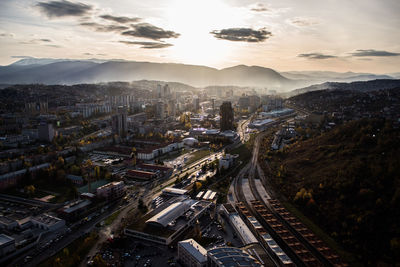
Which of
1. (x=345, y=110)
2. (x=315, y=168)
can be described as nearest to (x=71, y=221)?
(x=315, y=168)

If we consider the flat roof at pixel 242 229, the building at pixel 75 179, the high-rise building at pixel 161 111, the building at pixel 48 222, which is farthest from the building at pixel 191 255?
the high-rise building at pixel 161 111

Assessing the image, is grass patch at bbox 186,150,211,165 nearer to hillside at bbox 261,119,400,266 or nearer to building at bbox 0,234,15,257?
hillside at bbox 261,119,400,266

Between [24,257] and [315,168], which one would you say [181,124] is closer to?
[315,168]

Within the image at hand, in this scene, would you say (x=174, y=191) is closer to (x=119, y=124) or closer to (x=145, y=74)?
(x=119, y=124)

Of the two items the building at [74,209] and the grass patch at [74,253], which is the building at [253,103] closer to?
the building at [74,209]

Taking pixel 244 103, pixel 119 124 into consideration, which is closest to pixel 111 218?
pixel 119 124

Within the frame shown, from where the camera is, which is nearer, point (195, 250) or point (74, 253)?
point (195, 250)
